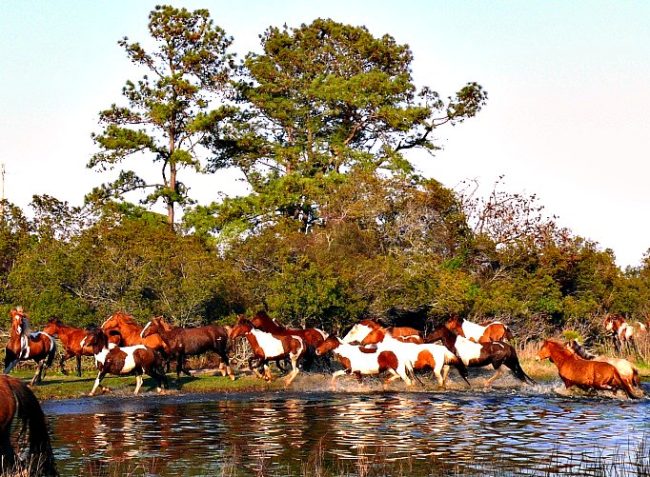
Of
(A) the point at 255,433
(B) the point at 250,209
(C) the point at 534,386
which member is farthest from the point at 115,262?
(A) the point at 255,433

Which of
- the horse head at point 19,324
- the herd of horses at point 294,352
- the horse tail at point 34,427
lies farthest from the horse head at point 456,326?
the horse tail at point 34,427

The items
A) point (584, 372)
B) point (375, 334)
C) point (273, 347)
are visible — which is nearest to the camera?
point (584, 372)

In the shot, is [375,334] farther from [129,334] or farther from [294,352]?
[129,334]

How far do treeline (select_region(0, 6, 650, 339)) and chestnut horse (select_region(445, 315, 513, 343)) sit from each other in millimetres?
3890

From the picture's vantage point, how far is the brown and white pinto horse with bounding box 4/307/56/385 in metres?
23.0

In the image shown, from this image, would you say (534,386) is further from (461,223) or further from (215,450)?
(461,223)

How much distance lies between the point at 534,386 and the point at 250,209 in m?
19.0

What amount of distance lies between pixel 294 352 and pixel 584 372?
7.19 m

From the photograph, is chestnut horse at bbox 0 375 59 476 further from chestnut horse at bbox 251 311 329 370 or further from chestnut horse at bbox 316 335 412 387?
chestnut horse at bbox 251 311 329 370

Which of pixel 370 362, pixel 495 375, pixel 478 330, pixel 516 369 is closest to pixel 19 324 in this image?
pixel 370 362

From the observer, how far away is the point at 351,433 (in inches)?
633

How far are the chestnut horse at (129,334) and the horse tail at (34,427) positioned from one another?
44.5ft

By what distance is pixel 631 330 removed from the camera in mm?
32562

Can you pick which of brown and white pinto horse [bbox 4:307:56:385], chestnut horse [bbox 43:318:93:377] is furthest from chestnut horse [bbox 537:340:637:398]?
brown and white pinto horse [bbox 4:307:56:385]
